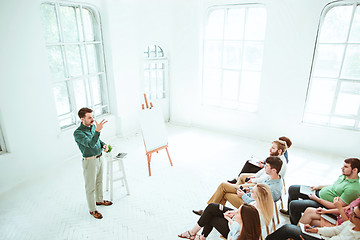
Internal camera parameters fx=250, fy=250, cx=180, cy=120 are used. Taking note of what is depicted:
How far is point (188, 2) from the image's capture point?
6.51m

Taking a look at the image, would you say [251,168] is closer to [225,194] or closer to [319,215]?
[225,194]

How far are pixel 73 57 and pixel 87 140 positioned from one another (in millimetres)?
2830

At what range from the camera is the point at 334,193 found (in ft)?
10.3

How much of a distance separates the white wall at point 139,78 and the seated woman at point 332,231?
12.0 feet

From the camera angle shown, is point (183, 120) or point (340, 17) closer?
point (340, 17)

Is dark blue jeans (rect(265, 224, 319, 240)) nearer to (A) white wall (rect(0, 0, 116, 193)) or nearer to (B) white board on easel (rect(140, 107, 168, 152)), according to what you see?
(B) white board on easel (rect(140, 107, 168, 152))

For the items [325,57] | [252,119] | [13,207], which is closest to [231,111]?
[252,119]

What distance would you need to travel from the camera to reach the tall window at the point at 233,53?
6.24 meters

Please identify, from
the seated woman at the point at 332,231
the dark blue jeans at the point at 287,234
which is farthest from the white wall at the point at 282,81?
the dark blue jeans at the point at 287,234

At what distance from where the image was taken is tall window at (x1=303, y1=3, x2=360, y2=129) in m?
5.27

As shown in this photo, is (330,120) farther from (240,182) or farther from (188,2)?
(188,2)

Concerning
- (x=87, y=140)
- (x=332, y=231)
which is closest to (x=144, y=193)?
(x=87, y=140)

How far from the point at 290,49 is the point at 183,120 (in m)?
3.49

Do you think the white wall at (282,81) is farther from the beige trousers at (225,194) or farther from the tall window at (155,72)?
the beige trousers at (225,194)
